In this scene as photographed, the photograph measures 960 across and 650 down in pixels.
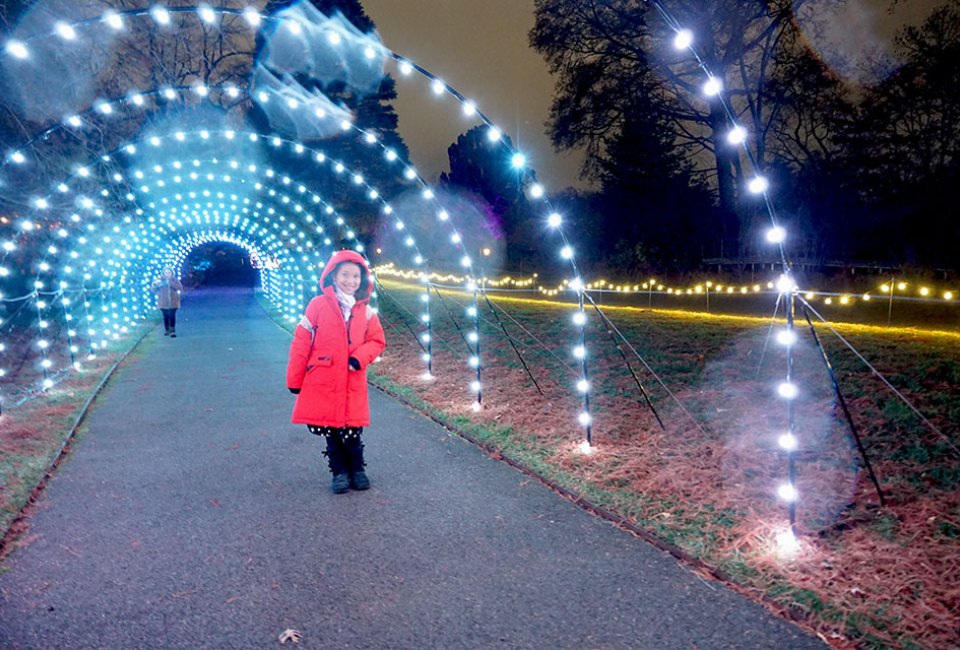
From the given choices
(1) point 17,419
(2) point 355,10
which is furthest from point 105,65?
(2) point 355,10

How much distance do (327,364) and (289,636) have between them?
1.95 meters

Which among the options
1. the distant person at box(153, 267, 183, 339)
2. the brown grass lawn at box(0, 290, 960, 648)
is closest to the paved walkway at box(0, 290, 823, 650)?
the brown grass lawn at box(0, 290, 960, 648)

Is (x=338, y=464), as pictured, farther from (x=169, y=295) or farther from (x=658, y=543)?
(x=169, y=295)

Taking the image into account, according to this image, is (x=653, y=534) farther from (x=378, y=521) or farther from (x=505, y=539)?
(x=378, y=521)

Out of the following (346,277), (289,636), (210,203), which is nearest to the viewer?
(289,636)

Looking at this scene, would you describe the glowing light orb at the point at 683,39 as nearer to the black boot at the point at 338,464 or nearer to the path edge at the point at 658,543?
the path edge at the point at 658,543

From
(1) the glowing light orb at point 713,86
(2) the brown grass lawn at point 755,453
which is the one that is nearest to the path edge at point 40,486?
(2) the brown grass lawn at point 755,453

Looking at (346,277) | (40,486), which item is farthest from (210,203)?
(346,277)

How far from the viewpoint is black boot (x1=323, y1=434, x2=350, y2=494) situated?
15.3 feet

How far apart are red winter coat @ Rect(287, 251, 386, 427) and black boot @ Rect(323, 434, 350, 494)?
0.24 metres

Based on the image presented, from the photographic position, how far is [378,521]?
13.7 ft

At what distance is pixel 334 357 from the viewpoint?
445 cm

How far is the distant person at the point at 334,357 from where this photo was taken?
446cm

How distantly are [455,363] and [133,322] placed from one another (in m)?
13.2
